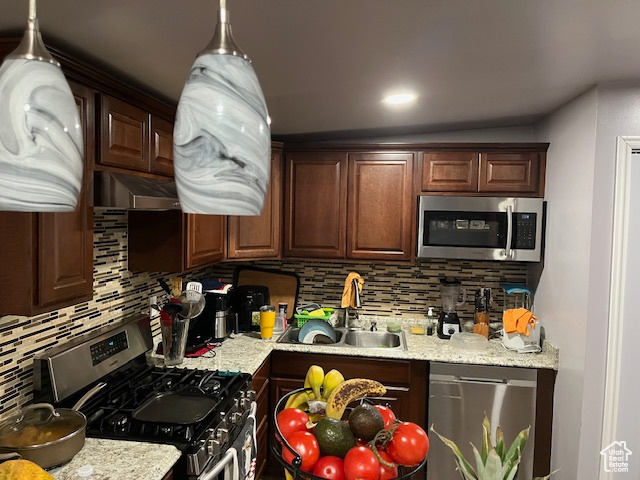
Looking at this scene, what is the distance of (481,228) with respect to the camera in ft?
9.66

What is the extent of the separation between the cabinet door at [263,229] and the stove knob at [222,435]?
54.6 inches

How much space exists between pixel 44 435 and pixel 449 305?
2.45m

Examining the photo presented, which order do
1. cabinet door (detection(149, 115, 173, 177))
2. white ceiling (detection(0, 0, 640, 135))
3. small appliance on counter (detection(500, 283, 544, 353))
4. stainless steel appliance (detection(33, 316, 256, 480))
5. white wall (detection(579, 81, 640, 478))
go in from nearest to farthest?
white ceiling (detection(0, 0, 640, 135))
stainless steel appliance (detection(33, 316, 256, 480))
cabinet door (detection(149, 115, 173, 177))
white wall (detection(579, 81, 640, 478))
small appliance on counter (detection(500, 283, 544, 353))

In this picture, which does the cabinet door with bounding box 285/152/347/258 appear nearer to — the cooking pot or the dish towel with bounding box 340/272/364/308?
the dish towel with bounding box 340/272/364/308

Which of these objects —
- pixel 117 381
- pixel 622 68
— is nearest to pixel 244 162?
pixel 117 381

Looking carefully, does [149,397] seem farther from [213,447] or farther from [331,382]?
[331,382]

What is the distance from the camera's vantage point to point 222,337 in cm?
287

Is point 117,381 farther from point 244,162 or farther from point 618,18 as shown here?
point 618,18

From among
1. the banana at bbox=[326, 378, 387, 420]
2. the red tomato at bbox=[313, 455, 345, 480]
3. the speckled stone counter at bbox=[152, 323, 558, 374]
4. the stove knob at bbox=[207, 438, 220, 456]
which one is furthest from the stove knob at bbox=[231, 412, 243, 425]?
the red tomato at bbox=[313, 455, 345, 480]

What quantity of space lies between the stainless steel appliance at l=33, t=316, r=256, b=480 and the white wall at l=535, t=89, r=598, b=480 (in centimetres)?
165

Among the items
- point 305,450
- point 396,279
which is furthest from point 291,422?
point 396,279

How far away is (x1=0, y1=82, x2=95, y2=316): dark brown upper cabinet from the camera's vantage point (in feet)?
4.69

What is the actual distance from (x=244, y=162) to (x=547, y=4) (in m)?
1.25

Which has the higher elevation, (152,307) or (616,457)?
(152,307)
